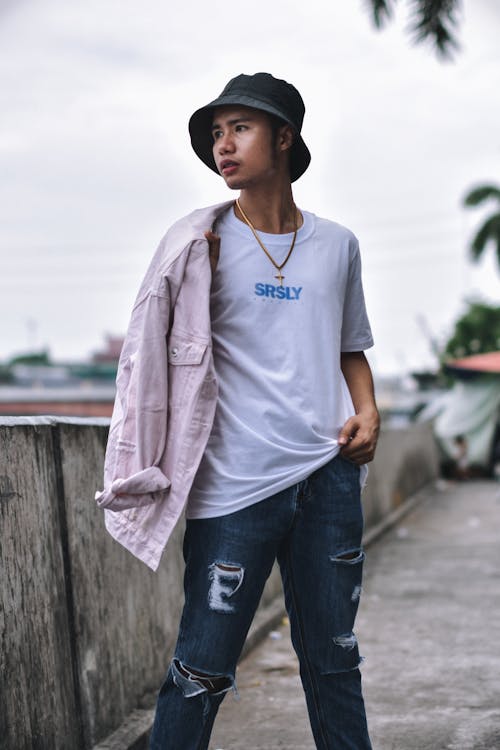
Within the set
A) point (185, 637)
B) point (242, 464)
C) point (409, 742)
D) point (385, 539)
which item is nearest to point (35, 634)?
point (185, 637)

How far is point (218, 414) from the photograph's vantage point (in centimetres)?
269

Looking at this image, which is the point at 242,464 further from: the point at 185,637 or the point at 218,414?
the point at 185,637

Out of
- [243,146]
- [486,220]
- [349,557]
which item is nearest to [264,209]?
[243,146]

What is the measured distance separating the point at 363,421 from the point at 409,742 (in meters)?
1.78

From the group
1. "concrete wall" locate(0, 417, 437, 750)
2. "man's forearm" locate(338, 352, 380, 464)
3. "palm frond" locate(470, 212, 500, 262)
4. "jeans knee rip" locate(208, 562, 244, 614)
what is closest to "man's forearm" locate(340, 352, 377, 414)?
"man's forearm" locate(338, 352, 380, 464)

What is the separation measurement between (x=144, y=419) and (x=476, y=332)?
1642 inches

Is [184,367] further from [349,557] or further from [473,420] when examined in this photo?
[473,420]

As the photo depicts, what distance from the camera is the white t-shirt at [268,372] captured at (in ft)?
8.64

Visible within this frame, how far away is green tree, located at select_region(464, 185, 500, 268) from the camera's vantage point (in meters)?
35.2

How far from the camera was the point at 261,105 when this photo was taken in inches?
107

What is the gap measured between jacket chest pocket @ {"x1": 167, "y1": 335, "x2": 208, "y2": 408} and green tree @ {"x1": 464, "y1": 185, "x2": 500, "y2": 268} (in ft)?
111

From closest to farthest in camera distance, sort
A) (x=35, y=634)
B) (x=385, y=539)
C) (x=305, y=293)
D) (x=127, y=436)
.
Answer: (x=127, y=436), (x=305, y=293), (x=35, y=634), (x=385, y=539)

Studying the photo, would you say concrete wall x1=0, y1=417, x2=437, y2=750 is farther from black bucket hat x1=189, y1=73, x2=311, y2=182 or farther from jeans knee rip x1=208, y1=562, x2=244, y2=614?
black bucket hat x1=189, y1=73, x2=311, y2=182

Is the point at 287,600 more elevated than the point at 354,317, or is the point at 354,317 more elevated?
the point at 354,317
